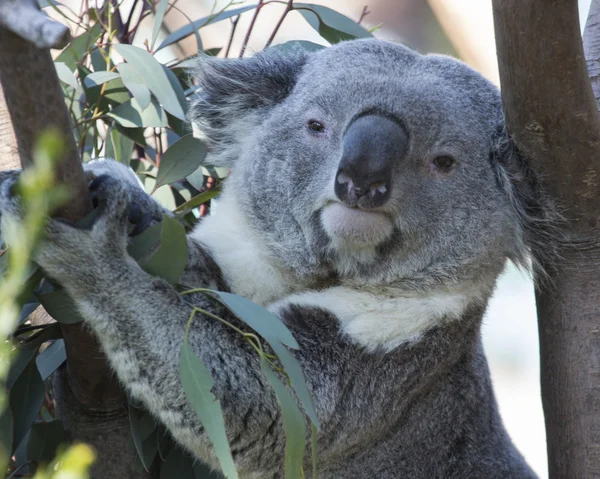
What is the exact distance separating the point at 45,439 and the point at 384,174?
1179 millimetres

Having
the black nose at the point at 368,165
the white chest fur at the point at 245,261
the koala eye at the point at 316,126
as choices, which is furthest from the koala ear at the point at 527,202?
the white chest fur at the point at 245,261

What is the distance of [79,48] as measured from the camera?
284 cm

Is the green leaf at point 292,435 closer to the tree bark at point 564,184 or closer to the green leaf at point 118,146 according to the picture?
the tree bark at point 564,184

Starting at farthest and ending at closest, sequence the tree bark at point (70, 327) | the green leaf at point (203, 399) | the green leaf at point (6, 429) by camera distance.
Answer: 1. the green leaf at point (6, 429)
2. the green leaf at point (203, 399)
3. the tree bark at point (70, 327)

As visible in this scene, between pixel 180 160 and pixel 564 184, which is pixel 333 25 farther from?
pixel 564 184

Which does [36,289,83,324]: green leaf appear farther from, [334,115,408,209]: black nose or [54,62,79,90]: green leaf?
[54,62,79,90]: green leaf

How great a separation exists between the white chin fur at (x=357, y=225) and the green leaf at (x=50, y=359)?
82 centimetres

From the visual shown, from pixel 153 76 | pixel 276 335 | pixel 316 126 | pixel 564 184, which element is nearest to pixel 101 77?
pixel 153 76

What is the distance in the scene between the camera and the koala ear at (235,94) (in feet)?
8.68

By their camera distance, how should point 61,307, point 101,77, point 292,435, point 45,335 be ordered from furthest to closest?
1. point 101,77
2. point 45,335
3. point 61,307
4. point 292,435

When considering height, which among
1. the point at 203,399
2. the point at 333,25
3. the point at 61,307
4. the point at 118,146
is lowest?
the point at 203,399

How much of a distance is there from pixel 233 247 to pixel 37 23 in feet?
5.02

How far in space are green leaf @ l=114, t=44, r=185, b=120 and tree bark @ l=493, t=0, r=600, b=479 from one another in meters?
0.98

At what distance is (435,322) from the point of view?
2283mm
